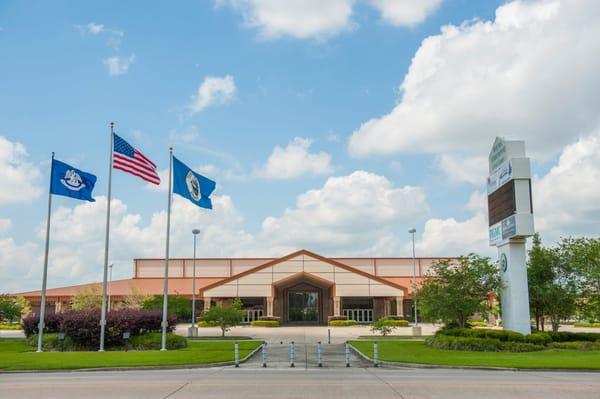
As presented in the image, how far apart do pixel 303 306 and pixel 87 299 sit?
2298 centimetres

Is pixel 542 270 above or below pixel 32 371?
above

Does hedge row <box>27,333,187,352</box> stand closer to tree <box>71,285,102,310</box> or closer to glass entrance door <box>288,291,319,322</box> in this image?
tree <box>71,285,102,310</box>

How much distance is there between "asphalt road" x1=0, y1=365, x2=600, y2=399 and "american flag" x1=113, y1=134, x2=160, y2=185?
1092cm

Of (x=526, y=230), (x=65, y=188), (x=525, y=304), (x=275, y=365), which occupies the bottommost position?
(x=275, y=365)

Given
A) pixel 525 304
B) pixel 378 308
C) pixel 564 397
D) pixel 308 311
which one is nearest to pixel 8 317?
pixel 308 311

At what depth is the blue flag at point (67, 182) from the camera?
94.6 ft

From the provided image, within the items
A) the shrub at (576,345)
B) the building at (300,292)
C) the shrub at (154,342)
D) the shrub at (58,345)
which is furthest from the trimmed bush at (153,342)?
the building at (300,292)

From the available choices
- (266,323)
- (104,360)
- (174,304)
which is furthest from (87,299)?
(104,360)

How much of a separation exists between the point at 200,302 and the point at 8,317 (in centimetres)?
2285

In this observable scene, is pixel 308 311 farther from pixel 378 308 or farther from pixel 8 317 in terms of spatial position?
pixel 8 317

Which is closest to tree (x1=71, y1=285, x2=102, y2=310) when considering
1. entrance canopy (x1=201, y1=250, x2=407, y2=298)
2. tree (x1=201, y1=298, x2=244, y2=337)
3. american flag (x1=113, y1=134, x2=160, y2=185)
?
entrance canopy (x1=201, y1=250, x2=407, y2=298)

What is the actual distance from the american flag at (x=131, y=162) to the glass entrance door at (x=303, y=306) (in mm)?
40648

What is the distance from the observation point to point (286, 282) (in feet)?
213

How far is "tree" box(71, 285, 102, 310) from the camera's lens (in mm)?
63188
